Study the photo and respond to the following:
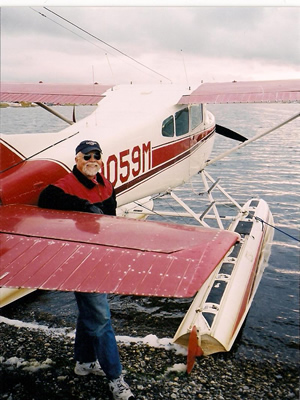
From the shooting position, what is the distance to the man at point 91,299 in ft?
10.0

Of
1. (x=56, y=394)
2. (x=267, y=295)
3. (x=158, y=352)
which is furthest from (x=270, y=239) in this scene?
(x=56, y=394)

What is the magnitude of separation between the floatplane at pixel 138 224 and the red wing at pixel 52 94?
0.9 inches

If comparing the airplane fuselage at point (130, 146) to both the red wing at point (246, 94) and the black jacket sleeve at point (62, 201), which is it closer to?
the red wing at point (246, 94)

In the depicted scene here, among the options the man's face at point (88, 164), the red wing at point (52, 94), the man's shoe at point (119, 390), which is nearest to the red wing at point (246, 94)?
the red wing at point (52, 94)

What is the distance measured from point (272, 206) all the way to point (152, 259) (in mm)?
8486

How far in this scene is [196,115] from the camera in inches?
281

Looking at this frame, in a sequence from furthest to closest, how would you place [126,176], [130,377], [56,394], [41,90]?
[41,90] < [126,176] < [130,377] < [56,394]

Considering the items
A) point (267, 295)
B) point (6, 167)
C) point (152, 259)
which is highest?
point (6, 167)

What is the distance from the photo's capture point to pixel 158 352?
388 centimetres

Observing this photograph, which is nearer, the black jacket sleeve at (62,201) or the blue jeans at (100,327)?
the blue jeans at (100,327)

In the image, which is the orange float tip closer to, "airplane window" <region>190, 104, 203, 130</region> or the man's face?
the man's face

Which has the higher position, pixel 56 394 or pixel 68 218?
pixel 68 218

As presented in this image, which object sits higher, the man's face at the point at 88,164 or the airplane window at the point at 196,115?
the airplane window at the point at 196,115
